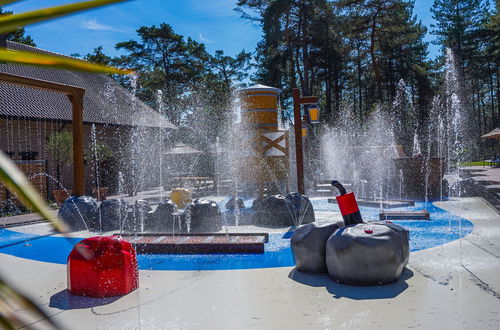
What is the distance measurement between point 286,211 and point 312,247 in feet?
14.9

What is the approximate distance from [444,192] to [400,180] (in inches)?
65.9

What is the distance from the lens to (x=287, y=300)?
15.0ft

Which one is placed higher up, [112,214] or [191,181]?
[191,181]

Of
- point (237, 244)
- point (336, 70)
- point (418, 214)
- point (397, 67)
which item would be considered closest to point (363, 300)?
point (237, 244)

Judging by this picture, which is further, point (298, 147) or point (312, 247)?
point (298, 147)

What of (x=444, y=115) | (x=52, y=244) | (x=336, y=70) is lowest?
(x=52, y=244)

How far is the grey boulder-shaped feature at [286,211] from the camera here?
10047 mm

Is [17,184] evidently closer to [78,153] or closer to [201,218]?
[201,218]

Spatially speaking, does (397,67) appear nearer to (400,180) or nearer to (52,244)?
(400,180)

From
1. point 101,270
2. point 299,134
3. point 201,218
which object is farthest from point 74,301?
point 299,134

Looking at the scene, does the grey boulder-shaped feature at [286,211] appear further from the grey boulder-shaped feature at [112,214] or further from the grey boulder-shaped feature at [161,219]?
the grey boulder-shaped feature at [112,214]

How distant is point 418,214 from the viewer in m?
10.4

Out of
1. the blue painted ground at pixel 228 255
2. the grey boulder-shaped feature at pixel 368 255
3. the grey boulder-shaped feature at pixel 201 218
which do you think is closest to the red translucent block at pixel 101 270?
the blue painted ground at pixel 228 255

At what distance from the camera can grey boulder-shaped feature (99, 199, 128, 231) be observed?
10211 mm
